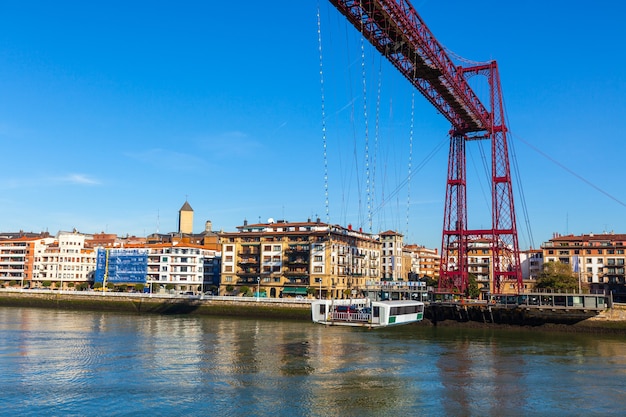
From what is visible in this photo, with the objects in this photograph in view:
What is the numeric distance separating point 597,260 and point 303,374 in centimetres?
7241

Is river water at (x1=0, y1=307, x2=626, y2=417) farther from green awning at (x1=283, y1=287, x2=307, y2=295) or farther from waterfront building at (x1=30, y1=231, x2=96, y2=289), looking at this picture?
waterfront building at (x1=30, y1=231, x2=96, y2=289)

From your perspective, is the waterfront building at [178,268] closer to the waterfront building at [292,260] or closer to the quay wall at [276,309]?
the waterfront building at [292,260]

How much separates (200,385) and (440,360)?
15.6 metres

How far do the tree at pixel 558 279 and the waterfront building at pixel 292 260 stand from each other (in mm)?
25337

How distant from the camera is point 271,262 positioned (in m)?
85.6

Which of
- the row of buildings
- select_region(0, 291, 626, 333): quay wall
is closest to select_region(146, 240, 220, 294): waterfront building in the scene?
the row of buildings

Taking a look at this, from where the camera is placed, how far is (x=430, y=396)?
89.2 ft

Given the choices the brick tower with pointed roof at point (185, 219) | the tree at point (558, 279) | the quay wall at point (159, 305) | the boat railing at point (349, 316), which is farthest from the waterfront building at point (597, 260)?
the brick tower with pointed roof at point (185, 219)

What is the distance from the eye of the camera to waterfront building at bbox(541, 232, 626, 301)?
86.7 m

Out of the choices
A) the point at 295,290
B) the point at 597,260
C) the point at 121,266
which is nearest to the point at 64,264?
the point at 121,266

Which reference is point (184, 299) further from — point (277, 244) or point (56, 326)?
point (56, 326)

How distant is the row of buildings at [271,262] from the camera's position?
83812mm

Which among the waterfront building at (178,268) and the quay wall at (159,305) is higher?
the waterfront building at (178,268)

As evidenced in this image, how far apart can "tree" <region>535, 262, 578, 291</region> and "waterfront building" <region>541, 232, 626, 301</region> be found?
14.4 feet
